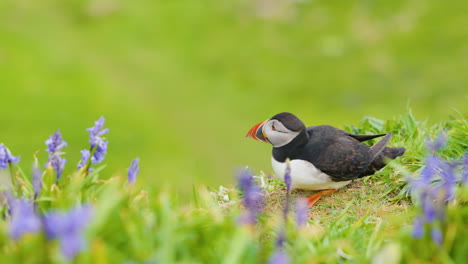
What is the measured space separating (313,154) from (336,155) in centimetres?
20

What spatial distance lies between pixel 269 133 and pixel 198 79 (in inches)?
761

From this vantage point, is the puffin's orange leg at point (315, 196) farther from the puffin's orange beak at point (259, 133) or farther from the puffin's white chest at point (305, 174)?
the puffin's orange beak at point (259, 133)

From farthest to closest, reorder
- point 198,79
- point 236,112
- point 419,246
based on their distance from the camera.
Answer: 1. point 198,79
2. point 236,112
3. point 419,246

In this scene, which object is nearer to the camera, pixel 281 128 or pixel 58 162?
pixel 58 162

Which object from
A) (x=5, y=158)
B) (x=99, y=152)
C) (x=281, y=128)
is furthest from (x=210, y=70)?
(x=5, y=158)

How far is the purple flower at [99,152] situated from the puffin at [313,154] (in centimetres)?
152

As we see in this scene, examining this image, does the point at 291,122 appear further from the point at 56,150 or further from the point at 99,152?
the point at 56,150

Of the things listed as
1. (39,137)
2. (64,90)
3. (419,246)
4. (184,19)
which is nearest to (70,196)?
(419,246)

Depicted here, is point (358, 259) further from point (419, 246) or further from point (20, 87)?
point (20, 87)

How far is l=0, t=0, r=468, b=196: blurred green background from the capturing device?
1958 centimetres

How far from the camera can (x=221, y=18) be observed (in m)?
27.0

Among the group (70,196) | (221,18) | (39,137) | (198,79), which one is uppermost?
(221,18)

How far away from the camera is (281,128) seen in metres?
4.79

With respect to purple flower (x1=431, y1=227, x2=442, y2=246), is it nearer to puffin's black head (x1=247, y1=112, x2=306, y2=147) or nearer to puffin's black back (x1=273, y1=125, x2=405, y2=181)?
puffin's black back (x1=273, y1=125, x2=405, y2=181)
